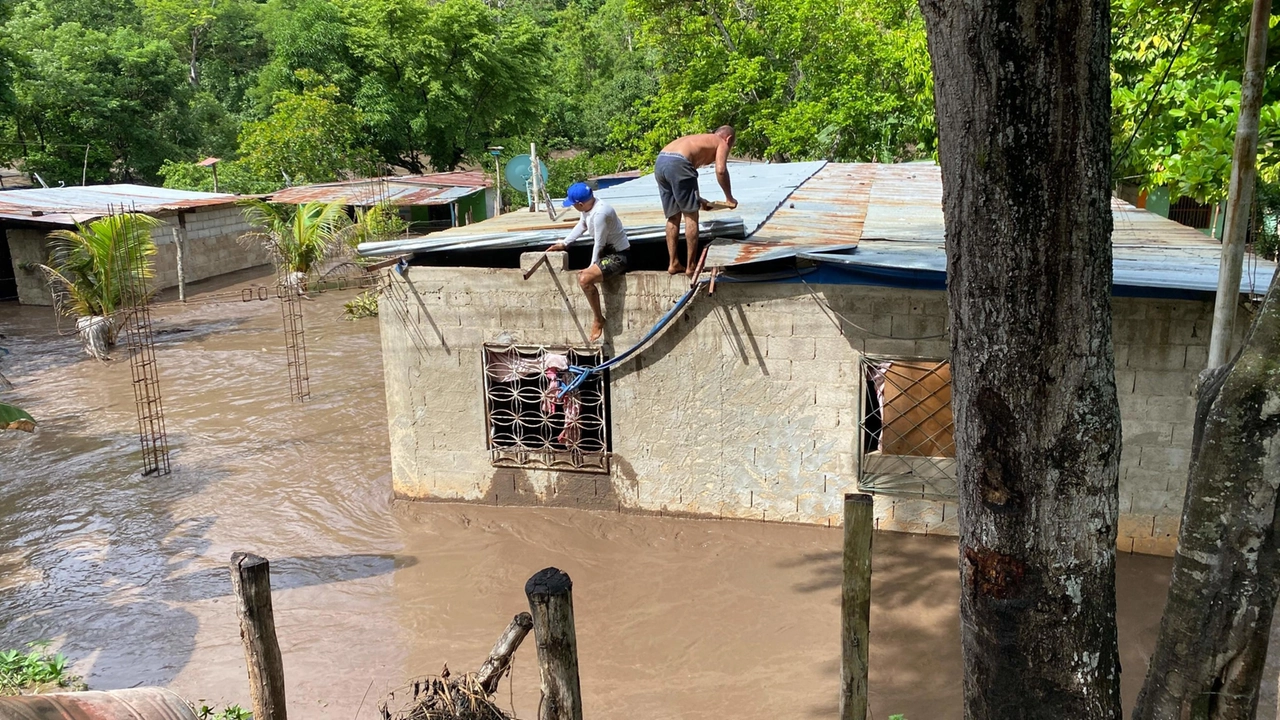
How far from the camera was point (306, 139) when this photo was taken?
2312 cm

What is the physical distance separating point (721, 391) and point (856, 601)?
141 inches

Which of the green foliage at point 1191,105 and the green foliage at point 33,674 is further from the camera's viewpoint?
the green foliage at point 1191,105

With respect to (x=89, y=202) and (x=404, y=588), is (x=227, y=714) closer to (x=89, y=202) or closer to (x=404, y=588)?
(x=404, y=588)

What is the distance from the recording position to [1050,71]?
2.22 m

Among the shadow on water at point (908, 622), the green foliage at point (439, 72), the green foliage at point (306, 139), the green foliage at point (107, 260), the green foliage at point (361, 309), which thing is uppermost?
the green foliage at point (439, 72)

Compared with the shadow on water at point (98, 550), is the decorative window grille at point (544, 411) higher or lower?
higher

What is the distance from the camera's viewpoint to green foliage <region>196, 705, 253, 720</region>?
5281mm

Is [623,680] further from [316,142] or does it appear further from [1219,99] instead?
[316,142]

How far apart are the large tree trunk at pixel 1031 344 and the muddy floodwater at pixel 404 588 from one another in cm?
329

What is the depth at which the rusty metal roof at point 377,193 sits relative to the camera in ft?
64.8

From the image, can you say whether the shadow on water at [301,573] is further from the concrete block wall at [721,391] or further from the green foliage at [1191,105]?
the green foliage at [1191,105]

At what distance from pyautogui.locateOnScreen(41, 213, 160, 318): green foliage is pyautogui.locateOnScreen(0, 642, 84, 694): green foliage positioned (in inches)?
314

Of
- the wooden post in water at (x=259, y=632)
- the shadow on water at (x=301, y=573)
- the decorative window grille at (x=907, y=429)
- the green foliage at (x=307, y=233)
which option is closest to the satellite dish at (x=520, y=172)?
the shadow on water at (x=301, y=573)

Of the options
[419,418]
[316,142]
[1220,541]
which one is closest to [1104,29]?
[1220,541]
